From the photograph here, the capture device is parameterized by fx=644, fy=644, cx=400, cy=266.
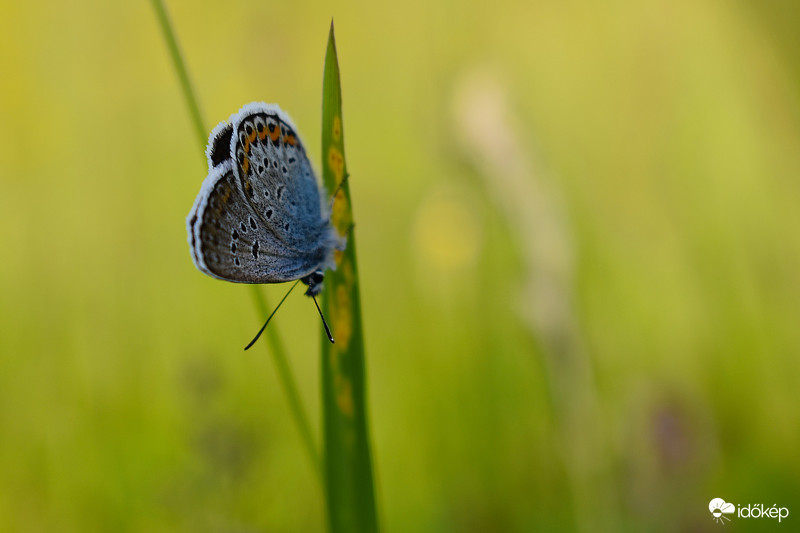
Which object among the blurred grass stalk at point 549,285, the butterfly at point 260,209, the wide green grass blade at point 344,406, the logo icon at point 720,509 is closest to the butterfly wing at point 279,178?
the butterfly at point 260,209

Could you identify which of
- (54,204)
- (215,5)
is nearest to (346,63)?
(215,5)

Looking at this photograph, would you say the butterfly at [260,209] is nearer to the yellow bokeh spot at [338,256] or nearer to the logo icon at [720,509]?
the yellow bokeh spot at [338,256]

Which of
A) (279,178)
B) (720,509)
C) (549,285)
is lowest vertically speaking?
(720,509)

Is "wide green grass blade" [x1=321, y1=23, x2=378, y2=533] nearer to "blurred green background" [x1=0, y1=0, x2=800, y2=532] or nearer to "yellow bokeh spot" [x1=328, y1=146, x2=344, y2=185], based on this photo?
"yellow bokeh spot" [x1=328, y1=146, x2=344, y2=185]

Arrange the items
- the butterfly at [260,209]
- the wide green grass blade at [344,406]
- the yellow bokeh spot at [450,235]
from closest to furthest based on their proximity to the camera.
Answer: the wide green grass blade at [344,406] → the butterfly at [260,209] → the yellow bokeh spot at [450,235]

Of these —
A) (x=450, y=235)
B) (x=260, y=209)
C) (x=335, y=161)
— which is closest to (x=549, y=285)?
(x=450, y=235)

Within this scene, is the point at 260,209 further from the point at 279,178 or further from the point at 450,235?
the point at 450,235
